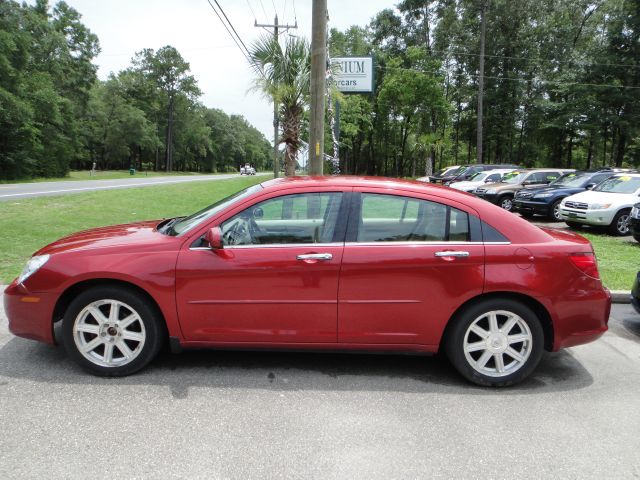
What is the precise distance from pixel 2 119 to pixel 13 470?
38.2 meters

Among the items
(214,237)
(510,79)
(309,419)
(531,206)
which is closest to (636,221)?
(531,206)

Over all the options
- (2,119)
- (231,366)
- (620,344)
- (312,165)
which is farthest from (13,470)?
(2,119)

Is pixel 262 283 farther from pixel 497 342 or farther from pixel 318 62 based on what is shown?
pixel 318 62

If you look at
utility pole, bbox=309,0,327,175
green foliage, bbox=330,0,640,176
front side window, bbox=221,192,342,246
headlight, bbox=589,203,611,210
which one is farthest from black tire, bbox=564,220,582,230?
green foliage, bbox=330,0,640,176

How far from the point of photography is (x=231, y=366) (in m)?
3.73

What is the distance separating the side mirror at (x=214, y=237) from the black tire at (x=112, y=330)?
0.70 meters

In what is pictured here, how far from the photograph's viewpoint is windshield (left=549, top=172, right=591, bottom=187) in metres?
14.2

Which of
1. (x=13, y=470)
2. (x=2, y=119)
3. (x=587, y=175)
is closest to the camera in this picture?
(x=13, y=470)

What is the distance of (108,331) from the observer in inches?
136

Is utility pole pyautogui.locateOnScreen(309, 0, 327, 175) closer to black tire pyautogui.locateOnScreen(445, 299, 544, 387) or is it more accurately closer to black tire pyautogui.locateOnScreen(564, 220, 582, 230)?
black tire pyautogui.locateOnScreen(445, 299, 544, 387)

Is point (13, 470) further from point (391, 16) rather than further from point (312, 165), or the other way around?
point (391, 16)

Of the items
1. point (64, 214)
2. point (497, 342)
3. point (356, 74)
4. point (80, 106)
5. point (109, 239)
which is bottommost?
point (497, 342)

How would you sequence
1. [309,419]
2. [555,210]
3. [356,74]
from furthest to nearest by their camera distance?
[555,210]
[356,74]
[309,419]

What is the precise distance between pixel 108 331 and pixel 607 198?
11856mm
